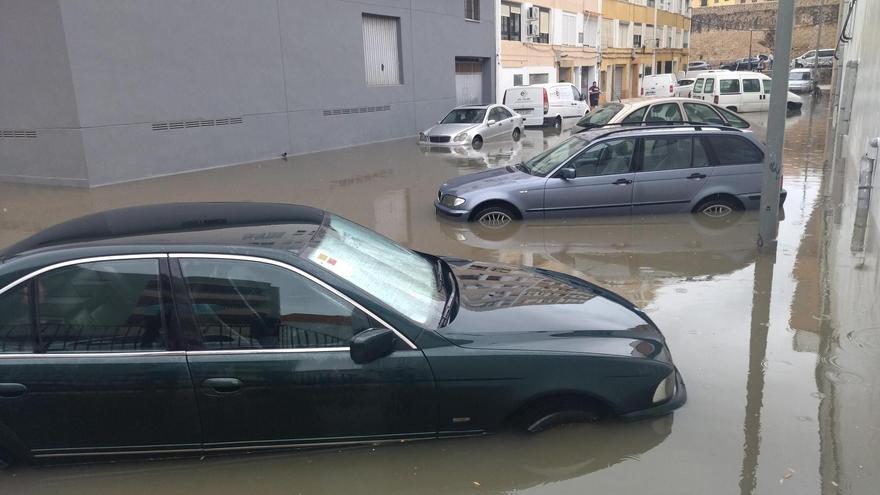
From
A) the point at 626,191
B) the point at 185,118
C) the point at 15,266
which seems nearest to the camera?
the point at 15,266

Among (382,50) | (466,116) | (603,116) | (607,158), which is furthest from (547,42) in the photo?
(607,158)

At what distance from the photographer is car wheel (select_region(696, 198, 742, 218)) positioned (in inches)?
371

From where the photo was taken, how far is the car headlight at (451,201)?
9.46 m

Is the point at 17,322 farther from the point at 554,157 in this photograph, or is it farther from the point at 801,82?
the point at 801,82

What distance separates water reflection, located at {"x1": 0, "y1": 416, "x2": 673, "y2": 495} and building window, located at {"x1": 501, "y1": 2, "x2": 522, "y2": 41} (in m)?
29.1

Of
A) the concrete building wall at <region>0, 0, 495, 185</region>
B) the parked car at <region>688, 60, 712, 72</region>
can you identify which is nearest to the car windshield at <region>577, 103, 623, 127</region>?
the concrete building wall at <region>0, 0, 495, 185</region>

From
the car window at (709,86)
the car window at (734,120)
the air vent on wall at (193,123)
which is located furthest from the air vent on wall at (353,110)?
the car window at (709,86)

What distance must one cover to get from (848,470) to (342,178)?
485 inches

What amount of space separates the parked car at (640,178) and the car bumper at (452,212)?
2.3 inches

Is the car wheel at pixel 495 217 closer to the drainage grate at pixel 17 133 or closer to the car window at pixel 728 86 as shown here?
the drainage grate at pixel 17 133

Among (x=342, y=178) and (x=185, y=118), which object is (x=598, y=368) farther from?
(x=185, y=118)

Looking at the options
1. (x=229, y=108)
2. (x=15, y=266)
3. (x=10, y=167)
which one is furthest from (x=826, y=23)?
(x=15, y=266)

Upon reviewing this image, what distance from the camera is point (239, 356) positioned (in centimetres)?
328

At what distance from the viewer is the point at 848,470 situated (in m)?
3.47
